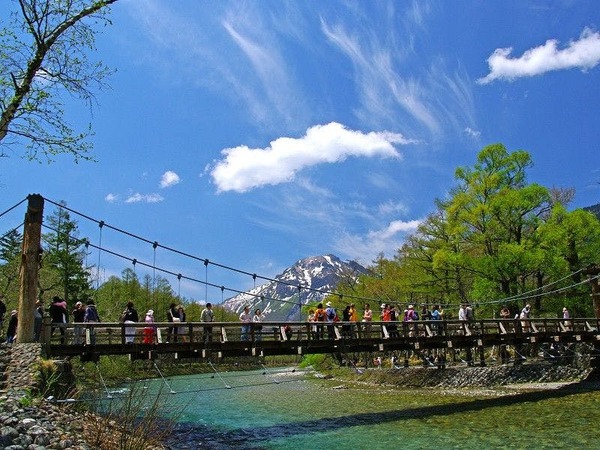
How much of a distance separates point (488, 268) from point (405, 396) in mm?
8400

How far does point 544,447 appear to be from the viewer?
11078 mm

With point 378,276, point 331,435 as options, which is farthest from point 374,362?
point 331,435

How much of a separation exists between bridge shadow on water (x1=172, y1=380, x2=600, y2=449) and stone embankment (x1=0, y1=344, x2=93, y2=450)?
4.63 m

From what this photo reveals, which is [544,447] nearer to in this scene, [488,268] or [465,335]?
[465,335]

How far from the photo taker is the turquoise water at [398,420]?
12.4 metres

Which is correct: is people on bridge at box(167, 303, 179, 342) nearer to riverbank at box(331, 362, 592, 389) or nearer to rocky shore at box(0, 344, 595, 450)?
rocky shore at box(0, 344, 595, 450)

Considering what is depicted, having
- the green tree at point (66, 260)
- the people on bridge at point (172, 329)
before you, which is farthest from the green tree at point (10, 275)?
the people on bridge at point (172, 329)

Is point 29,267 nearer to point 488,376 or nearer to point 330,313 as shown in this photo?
point 330,313

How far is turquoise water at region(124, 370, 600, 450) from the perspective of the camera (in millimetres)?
12367

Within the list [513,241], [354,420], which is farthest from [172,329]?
[513,241]

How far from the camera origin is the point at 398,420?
52.2 feet

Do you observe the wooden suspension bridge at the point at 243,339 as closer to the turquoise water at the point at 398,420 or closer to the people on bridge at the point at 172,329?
the people on bridge at the point at 172,329

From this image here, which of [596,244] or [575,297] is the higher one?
[596,244]

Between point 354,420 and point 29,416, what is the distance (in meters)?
10.5
